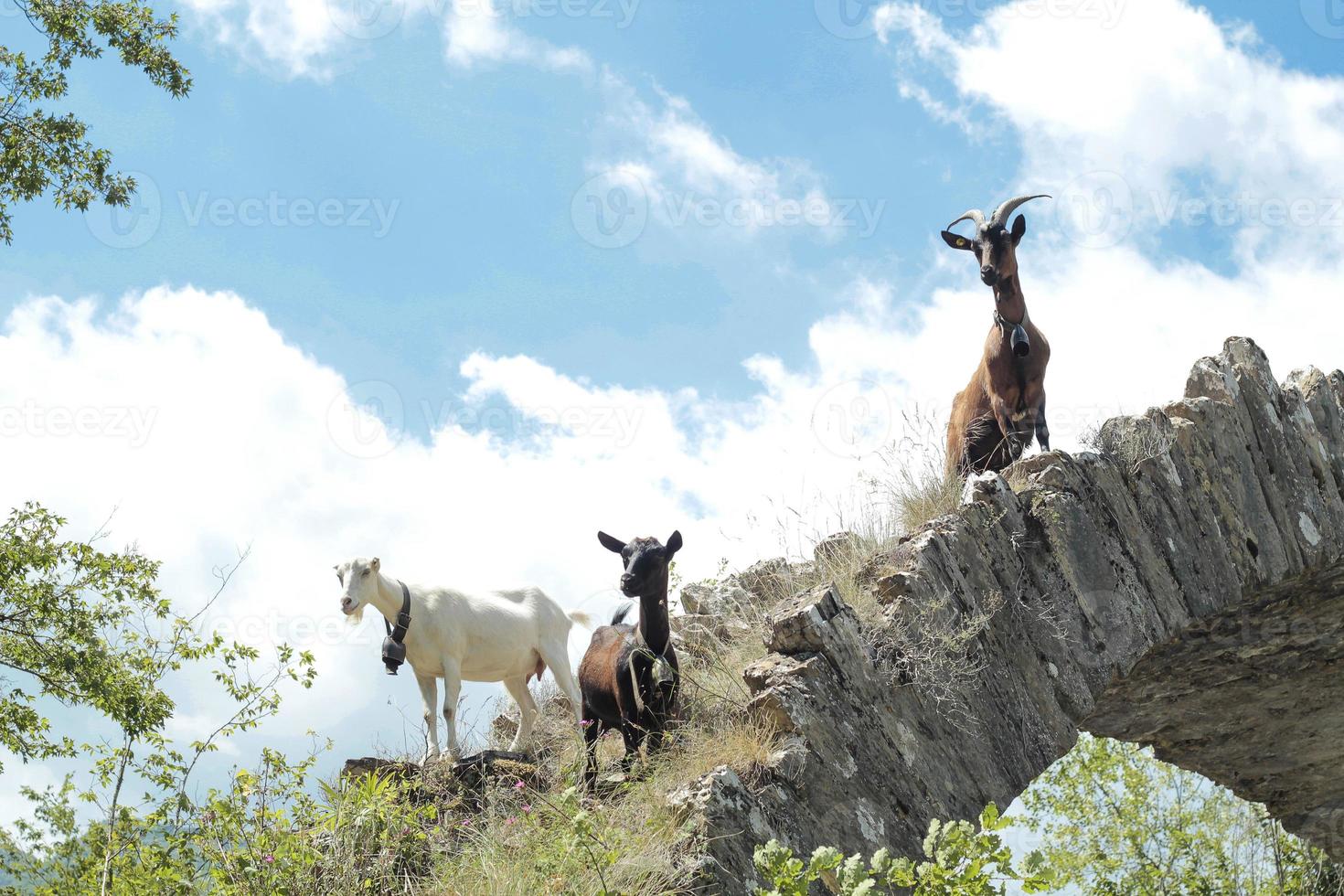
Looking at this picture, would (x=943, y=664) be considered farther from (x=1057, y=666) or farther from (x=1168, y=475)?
(x=1168, y=475)

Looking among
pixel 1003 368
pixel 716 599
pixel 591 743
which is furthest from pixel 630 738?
pixel 1003 368

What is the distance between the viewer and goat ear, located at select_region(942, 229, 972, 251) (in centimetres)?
715

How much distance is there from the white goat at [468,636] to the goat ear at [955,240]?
3.75 meters

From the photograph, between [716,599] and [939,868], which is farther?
[716,599]

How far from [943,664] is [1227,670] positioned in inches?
148

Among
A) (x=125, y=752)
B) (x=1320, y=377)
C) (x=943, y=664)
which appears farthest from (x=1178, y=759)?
(x=125, y=752)

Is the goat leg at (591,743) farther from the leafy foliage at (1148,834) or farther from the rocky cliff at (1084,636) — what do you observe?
the leafy foliage at (1148,834)

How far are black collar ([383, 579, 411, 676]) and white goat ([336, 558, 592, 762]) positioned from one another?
44mm

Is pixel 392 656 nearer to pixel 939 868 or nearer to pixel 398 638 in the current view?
pixel 398 638

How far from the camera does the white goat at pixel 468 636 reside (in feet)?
23.7

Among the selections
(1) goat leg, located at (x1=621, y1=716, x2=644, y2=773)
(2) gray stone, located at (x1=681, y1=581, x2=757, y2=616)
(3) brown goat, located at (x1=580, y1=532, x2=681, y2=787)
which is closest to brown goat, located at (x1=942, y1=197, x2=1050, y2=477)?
(2) gray stone, located at (x1=681, y1=581, x2=757, y2=616)

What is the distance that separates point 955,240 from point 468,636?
412 cm

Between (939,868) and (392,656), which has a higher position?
(392,656)

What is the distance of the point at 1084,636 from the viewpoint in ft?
21.7
